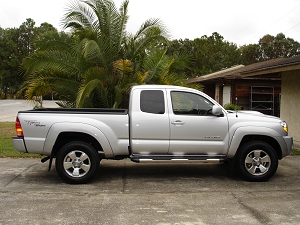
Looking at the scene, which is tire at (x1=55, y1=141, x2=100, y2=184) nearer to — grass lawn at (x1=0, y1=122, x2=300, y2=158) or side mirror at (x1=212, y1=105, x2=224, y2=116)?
side mirror at (x1=212, y1=105, x2=224, y2=116)

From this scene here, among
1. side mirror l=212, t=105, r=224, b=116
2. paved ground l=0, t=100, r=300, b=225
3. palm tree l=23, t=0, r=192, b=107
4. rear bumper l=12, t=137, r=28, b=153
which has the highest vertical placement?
palm tree l=23, t=0, r=192, b=107

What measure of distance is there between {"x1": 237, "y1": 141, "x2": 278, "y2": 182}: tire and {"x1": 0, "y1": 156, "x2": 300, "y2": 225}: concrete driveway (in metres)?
0.18

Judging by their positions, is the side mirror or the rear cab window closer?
the side mirror

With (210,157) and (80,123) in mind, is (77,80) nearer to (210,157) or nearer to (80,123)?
(80,123)

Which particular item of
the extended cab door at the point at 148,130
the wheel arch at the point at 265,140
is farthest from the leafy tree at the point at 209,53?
the extended cab door at the point at 148,130

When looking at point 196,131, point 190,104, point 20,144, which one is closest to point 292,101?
point 190,104

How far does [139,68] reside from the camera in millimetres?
11852

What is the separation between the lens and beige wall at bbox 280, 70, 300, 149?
12.5 m

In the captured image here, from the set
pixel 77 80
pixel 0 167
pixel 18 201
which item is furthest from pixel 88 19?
pixel 18 201

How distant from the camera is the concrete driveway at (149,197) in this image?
4.99 m

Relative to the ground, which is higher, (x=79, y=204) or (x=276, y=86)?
(x=276, y=86)

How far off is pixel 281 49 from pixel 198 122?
47.6m

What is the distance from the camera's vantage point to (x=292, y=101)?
12914mm

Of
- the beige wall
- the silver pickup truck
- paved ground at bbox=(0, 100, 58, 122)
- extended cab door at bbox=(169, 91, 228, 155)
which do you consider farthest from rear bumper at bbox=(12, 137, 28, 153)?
paved ground at bbox=(0, 100, 58, 122)
